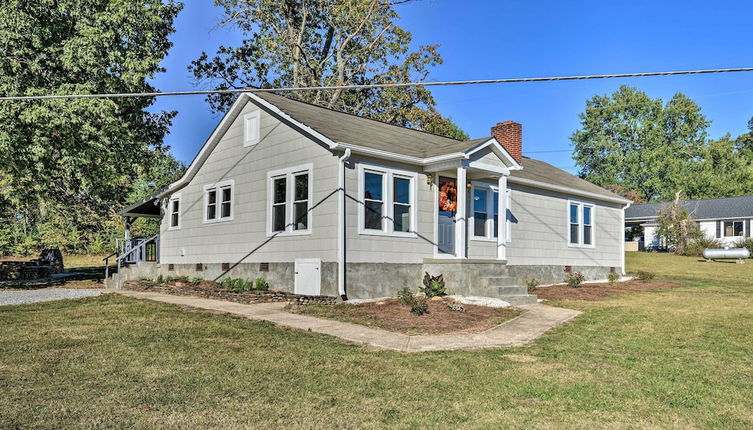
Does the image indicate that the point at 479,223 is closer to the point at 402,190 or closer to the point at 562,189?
the point at 402,190

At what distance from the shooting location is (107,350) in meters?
8.02

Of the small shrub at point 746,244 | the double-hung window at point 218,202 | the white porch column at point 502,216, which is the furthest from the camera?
the small shrub at point 746,244

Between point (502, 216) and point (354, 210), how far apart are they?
509 cm

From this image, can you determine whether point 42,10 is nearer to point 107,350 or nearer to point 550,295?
point 107,350

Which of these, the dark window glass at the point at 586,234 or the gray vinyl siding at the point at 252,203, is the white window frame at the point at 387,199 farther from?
the dark window glass at the point at 586,234

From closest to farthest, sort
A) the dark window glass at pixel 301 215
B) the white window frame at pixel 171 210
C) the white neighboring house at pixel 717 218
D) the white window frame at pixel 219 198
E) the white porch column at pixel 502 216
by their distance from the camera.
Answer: the dark window glass at pixel 301 215 → the white porch column at pixel 502 216 → the white window frame at pixel 219 198 → the white window frame at pixel 171 210 → the white neighboring house at pixel 717 218

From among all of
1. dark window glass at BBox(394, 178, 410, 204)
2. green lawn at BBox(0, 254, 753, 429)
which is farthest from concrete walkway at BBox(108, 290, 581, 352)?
dark window glass at BBox(394, 178, 410, 204)

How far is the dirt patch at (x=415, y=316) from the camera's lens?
10508 millimetres

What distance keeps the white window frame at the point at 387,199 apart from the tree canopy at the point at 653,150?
5231cm

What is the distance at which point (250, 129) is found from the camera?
17312mm

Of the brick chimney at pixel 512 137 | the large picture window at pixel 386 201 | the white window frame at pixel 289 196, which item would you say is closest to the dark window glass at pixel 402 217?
the large picture window at pixel 386 201

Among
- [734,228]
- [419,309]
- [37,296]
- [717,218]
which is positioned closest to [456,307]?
[419,309]

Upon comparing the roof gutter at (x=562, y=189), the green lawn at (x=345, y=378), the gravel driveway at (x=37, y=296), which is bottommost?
the green lawn at (x=345, y=378)

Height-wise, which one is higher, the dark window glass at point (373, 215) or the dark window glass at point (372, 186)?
the dark window glass at point (372, 186)
